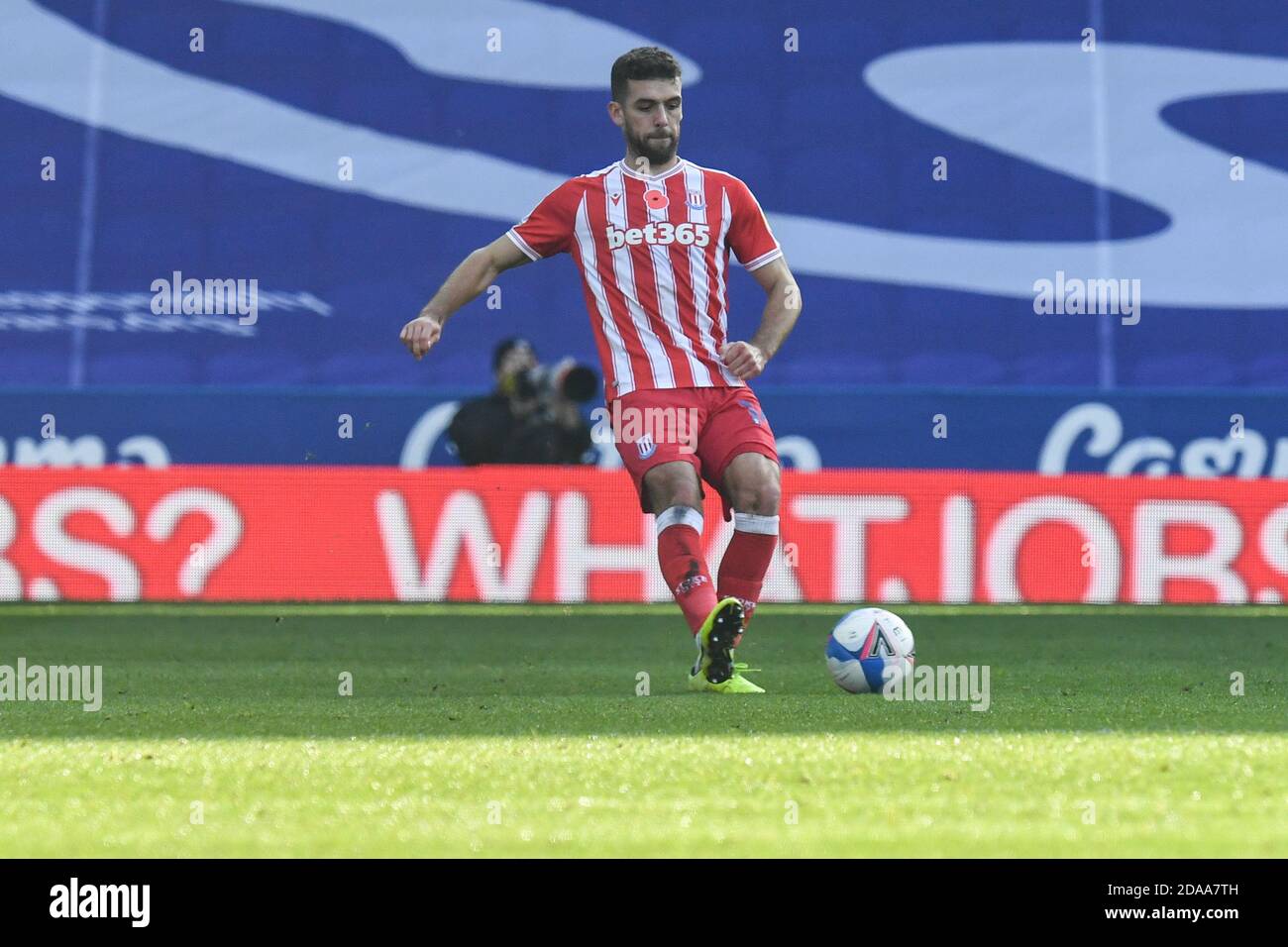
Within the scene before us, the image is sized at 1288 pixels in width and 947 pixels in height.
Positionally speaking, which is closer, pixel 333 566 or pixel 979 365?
pixel 333 566

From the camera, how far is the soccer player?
6.55m

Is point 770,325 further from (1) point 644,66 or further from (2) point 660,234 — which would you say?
(1) point 644,66

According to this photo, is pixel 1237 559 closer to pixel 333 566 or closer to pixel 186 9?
pixel 333 566

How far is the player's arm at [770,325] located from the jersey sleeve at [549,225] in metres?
0.64

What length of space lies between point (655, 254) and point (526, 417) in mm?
5975

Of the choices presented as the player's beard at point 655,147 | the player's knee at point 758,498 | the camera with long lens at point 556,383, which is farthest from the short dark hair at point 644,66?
the camera with long lens at point 556,383

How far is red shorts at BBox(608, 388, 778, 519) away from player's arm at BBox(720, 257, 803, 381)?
14cm

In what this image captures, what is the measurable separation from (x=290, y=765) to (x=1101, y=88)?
39.2 feet

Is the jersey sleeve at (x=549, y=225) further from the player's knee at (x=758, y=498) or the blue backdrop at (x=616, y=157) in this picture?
the blue backdrop at (x=616, y=157)

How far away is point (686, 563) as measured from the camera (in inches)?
255

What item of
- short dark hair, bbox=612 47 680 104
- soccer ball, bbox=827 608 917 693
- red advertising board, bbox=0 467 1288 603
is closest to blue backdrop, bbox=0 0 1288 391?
red advertising board, bbox=0 467 1288 603

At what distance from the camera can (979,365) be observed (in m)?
14.6

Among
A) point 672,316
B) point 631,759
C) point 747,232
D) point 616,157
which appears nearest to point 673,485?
point 672,316
